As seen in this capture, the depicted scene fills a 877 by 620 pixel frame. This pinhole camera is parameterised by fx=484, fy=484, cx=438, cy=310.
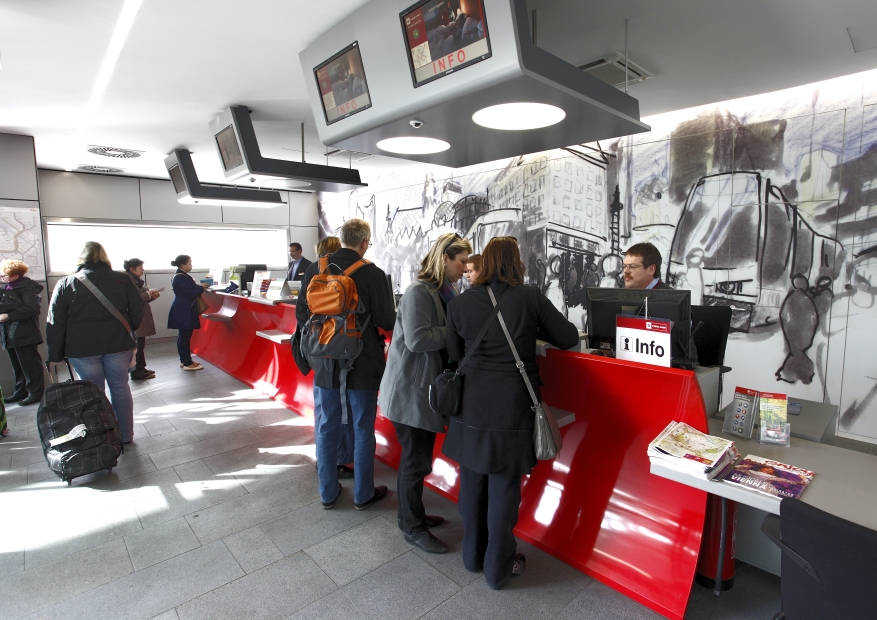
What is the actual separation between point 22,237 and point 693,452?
664cm

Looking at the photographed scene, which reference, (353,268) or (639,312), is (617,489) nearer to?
(639,312)

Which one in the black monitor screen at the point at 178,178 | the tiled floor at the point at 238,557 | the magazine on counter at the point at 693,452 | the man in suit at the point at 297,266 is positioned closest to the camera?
the magazine on counter at the point at 693,452

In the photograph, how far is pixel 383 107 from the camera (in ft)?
8.23

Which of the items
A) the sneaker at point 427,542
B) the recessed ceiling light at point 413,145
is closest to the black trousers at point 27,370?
the recessed ceiling light at point 413,145

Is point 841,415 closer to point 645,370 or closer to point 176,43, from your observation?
point 645,370

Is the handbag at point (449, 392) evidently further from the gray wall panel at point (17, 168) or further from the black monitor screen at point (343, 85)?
the gray wall panel at point (17, 168)

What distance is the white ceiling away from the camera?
8.38 feet

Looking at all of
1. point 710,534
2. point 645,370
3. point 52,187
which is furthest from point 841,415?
point 52,187

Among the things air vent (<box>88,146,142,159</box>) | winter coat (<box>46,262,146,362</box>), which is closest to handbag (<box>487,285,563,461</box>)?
winter coat (<box>46,262,146,362</box>)

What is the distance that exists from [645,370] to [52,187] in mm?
8809

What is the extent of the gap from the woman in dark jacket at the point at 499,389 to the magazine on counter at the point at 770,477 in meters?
0.73

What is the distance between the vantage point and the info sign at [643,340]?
2062 millimetres

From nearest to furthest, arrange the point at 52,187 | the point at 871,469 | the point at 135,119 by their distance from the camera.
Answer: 1. the point at 871,469
2. the point at 135,119
3. the point at 52,187

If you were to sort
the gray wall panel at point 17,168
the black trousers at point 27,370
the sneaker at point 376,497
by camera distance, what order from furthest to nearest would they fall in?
1. the gray wall panel at point 17,168
2. the black trousers at point 27,370
3. the sneaker at point 376,497
